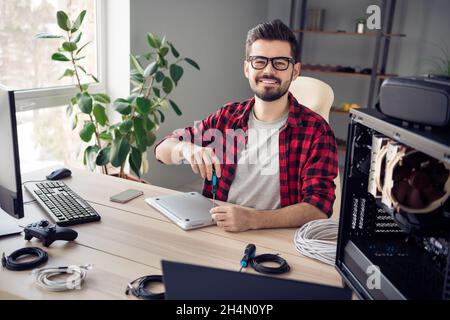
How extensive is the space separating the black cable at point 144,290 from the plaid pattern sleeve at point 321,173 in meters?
0.63

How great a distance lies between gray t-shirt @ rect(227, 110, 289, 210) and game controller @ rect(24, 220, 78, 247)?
Answer: 75 cm

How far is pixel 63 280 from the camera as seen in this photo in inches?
38.5

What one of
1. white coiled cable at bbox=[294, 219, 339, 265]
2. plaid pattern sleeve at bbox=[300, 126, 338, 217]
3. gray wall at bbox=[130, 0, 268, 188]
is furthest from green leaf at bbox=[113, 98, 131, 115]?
white coiled cable at bbox=[294, 219, 339, 265]

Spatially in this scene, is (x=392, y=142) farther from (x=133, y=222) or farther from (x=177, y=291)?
(x=133, y=222)

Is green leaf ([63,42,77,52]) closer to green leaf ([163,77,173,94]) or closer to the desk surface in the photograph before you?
green leaf ([163,77,173,94])

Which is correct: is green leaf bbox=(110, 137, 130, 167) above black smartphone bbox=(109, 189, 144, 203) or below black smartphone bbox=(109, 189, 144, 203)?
below

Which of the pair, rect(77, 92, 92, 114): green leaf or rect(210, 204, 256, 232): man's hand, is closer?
rect(210, 204, 256, 232): man's hand

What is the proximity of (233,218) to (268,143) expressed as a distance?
537 millimetres

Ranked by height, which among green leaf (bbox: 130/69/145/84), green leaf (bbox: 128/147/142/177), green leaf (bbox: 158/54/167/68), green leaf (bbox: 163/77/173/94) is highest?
green leaf (bbox: 158/54/167/68)

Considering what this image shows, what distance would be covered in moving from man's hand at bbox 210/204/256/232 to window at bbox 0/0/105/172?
5.16ft

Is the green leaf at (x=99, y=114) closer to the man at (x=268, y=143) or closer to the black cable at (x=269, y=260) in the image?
the man at (x=268, y=143)

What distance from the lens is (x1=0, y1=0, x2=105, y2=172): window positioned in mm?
2348

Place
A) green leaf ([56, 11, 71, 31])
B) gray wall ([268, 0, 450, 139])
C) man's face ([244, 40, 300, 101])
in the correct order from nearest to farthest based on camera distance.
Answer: man's face ([244, 40, 300, 101]) < green leaf ([56, 11, 71, 31]) < gray wall ([268, 0, 450, 139])

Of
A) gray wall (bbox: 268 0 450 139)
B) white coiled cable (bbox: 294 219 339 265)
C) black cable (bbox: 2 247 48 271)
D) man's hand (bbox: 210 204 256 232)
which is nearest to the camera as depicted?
black cable (bbox: 2 247 48 271)
